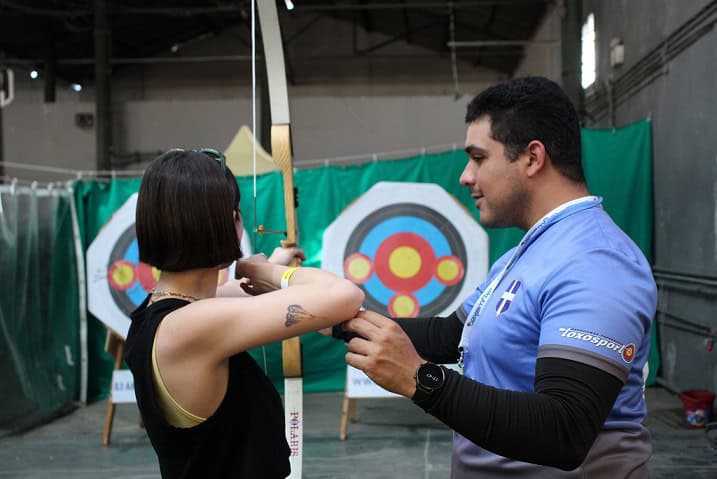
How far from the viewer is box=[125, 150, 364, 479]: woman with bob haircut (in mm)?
829

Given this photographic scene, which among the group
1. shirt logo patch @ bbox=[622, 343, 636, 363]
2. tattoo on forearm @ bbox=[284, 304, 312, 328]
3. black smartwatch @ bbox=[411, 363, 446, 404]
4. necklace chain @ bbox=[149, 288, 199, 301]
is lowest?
black smartwatch @ bbox=[411, 363, 446, 404]

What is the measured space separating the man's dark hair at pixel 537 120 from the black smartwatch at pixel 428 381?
36 cm

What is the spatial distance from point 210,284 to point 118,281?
3.31 m

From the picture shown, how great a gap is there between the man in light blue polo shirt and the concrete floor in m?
1.91

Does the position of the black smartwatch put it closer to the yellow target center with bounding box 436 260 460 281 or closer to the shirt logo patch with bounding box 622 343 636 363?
the shirt logo patch with bounding box 622 343 636 363

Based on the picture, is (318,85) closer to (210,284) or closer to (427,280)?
(427,280)

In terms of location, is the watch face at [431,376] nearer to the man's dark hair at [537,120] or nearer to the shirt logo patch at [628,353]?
the shirt logo patch at [628,353]

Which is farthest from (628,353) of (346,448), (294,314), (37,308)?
(37,308)

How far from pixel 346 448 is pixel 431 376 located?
8.08 ft

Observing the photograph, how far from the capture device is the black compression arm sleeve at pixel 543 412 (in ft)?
2.35

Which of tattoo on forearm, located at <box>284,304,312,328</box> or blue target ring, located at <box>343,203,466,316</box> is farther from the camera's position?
blue target ring, located at <box>343,203,466,316</box>

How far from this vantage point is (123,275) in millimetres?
4004

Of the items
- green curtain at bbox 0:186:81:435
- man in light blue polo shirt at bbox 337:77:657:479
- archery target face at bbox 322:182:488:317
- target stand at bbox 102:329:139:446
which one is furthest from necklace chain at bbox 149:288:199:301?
green curtain at bbox 0:186:81:435

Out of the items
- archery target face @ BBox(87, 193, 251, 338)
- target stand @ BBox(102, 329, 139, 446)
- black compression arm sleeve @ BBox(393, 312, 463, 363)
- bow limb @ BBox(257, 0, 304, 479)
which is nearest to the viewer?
black compression arm sleeve @ BBox(393, 312, 463, 363)
